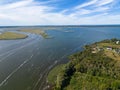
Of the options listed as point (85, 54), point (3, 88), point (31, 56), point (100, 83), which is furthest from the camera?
point (31, 56)

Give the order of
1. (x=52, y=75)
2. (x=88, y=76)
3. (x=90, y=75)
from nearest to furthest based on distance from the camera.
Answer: (x=88, y=76)
(x=90, y=75)
(x=52, y=75)

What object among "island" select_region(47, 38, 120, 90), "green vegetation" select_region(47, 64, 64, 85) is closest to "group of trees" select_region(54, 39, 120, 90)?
"island" select_region(47, 38, 120, 90)

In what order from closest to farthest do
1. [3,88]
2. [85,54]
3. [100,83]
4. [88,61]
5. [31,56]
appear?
[100,83] → [3,88] → [88,61] → [85,54] → [31,56]

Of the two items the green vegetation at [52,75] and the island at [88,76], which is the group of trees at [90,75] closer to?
the island at [88,76]

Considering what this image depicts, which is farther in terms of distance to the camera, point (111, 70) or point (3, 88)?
point (111, 70)

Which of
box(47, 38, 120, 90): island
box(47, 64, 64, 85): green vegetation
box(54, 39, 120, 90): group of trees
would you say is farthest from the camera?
box(47, 64, 64, 85): green vegetation

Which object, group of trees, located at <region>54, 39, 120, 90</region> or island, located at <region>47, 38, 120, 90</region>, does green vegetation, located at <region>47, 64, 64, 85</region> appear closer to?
→ island, located at <region>47, 38, 120, 90</region>

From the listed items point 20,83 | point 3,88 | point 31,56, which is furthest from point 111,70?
point 31,56

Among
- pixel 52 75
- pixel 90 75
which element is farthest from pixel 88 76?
pixel 52 75

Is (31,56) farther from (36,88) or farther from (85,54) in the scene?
(36,88)

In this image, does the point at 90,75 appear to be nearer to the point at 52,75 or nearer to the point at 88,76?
the point at 88,76

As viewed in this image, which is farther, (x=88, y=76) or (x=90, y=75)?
(x=90, y=75)
